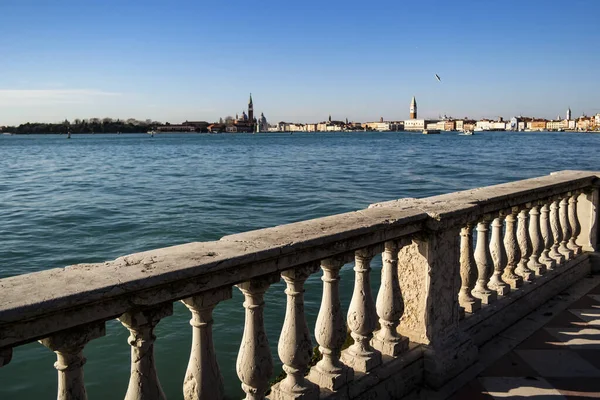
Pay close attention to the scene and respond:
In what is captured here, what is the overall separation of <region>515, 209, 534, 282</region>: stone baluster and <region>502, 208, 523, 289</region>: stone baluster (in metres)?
0.14

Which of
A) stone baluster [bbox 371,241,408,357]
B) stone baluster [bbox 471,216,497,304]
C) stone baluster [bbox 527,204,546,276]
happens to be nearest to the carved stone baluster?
stone baluster [bbox 471,216,497,304]

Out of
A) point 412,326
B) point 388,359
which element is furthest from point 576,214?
point 388,359

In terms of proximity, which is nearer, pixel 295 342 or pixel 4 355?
pixel 4 355

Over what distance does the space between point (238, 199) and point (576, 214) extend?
60.9 feet

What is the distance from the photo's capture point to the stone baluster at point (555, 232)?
4902 mm

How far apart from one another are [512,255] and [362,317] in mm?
2040

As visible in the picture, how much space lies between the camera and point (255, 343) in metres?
2.21

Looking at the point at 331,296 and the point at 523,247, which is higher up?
the point at 331,296

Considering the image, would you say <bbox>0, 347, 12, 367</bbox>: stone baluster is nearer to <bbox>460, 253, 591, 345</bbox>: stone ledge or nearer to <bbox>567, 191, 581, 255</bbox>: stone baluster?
Answer: <bbox>460, 253, 591, 345</bbox>: stone ledge

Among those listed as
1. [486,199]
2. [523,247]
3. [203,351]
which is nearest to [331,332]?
[203,351]

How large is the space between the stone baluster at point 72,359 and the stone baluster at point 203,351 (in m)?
0.40

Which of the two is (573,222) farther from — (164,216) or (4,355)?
(164,216)

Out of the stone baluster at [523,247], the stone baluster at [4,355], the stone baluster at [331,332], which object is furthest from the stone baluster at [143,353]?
the stone baluster at [523,247]

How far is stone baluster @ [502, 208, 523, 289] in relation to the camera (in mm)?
4152
